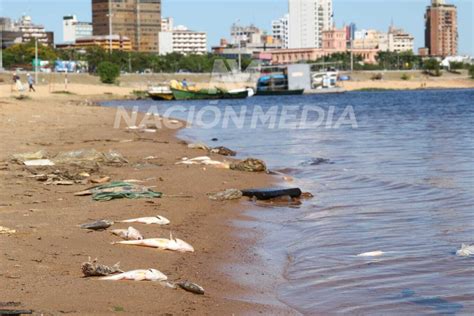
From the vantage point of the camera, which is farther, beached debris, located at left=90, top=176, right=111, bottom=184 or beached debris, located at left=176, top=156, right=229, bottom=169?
beached debris, located at left=176, top=156, right=229, bottom=169

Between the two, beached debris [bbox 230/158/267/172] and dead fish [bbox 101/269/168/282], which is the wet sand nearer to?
dead fish [bbox 101/269/168/282]

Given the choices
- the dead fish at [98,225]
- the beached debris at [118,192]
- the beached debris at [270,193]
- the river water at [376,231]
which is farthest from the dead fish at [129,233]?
the beached debris at [270,193]

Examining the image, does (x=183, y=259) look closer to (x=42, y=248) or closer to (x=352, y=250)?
(x=42, y=248)

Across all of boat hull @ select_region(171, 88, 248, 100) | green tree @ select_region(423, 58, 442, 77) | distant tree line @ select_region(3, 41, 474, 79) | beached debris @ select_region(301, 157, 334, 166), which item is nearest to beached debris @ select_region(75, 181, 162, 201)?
beached debris @ select_region(301, 157, 334, 166)

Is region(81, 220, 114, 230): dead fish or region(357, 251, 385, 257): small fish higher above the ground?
region(81, 220, 114, 230): dead fish

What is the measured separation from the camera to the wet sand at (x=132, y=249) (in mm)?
6160

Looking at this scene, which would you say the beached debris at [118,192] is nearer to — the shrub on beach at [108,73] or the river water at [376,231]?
the river water at [376,231]

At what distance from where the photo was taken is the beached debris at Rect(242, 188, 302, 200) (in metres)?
12.9

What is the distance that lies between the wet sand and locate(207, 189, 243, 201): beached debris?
5.8 inches

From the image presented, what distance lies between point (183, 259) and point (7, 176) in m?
5.77

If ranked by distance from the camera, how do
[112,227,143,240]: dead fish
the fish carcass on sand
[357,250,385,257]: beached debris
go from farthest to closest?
[357,250,385,257]: beached debris, [112,227,143,240]: dead fish, the fish carcass on sand

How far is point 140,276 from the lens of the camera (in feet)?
22.2

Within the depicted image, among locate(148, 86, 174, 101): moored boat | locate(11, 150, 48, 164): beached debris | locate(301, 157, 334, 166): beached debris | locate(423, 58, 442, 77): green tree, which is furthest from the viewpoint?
locate(423, 58, 442, 77): green tree

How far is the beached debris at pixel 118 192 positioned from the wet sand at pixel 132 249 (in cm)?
19
